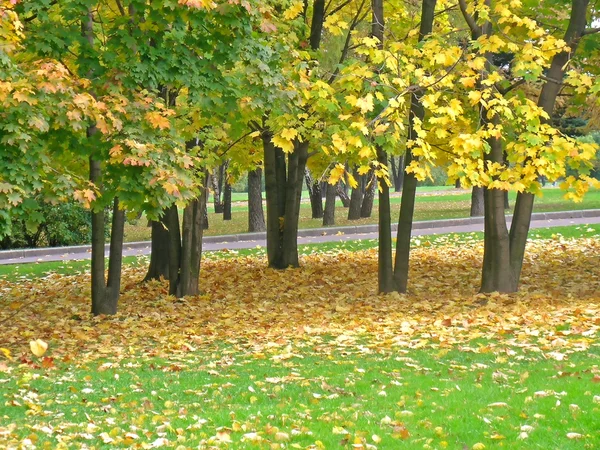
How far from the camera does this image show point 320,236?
86.5 feet

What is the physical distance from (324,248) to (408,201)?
28.3ft

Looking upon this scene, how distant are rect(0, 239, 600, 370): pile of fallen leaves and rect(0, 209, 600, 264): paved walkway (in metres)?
4.40

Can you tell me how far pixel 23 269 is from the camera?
2044 cm

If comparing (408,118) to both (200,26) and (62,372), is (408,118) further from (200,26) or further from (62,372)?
(62,372)

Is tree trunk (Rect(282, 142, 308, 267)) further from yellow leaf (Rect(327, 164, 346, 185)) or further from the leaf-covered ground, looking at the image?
yellow leaf (Rect(327, 164, 346, 185))

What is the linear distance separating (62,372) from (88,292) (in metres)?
7.81

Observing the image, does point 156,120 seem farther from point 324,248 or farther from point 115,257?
point 324,248

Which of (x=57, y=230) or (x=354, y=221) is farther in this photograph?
(x=354, y=221)

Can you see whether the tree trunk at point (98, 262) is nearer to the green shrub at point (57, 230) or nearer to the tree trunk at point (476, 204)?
the green shrub at point (57, 230)

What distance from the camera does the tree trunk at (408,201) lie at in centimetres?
1370

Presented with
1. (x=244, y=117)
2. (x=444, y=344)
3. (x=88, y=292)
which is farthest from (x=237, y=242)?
(x=444, y=344)

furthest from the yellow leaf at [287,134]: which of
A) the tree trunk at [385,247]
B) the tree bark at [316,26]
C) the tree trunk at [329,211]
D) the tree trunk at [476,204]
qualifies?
the tree trunk at [476,204]

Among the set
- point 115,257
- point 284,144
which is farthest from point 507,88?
point 115,257

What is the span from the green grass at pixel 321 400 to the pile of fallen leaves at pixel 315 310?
591 mm
